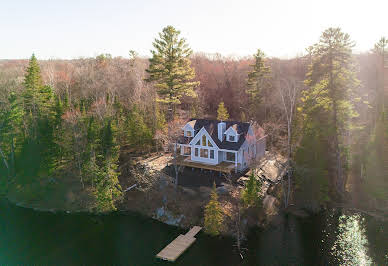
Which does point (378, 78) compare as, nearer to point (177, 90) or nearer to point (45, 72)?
point (177, 90)

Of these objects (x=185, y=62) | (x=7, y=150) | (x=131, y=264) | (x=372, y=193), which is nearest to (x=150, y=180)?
(x=131, y=264)

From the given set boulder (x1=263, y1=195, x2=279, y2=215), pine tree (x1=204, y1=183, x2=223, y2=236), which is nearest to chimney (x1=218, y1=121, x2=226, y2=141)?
boulder (x1=263, y1=195, x2=279, y2=215)

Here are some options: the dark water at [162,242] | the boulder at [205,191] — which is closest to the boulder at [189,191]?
the boulder at [205,191]

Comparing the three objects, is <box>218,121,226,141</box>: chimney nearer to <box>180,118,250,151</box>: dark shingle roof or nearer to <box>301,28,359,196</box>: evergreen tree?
<box>180,118,250,151</box>: dark shingle roof

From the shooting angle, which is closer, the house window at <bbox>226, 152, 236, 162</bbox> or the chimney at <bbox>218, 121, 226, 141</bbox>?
the chimney at <bbox>218, 121, 226, 141</bbox>

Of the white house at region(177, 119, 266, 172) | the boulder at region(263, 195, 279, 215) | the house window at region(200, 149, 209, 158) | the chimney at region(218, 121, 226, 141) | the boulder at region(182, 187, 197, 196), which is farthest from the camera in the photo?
the house window at region(200, 149, 209, 158)
